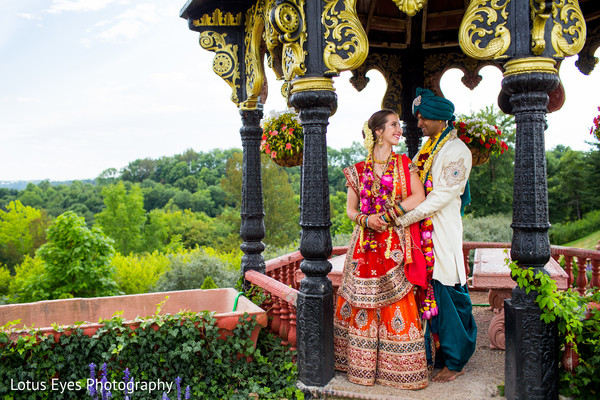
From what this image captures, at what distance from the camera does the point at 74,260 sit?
12992 millimetres

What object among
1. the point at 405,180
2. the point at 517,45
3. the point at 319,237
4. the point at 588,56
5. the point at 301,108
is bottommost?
the point at 319,237

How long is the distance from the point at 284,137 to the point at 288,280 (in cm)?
235

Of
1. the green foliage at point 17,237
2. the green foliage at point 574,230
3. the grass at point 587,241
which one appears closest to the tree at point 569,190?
the green foliage at point 574,230

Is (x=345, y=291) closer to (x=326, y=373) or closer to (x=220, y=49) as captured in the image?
(x=326, y=373)

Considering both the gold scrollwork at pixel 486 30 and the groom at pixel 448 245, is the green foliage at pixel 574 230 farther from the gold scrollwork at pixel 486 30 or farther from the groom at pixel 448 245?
the gold scrollwork at pixel 486 30

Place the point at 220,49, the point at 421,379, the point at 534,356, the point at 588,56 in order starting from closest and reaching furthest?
the point at 534,356
the point at 421,379
the point at 588,56
the point at 220,49

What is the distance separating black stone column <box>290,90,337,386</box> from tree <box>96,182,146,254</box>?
3913 cm

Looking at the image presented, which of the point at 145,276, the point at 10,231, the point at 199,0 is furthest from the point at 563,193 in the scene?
the point at 10,231

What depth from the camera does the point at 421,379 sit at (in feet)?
13.2

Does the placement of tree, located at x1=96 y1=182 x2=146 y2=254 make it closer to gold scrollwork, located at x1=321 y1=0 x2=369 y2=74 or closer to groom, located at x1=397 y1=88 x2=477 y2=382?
gold scrollwork, located at x1=321 y1=0 x2=369 y2=74

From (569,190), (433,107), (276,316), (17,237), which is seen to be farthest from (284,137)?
(17,237)

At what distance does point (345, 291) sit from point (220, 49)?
356 centimetres

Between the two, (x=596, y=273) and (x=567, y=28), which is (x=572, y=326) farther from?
(x=596, y=273)

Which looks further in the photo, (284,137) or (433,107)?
(284,137)
